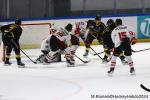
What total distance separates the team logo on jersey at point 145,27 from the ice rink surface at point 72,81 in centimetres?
313

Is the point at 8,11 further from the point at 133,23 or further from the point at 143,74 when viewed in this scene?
the point at 143,74

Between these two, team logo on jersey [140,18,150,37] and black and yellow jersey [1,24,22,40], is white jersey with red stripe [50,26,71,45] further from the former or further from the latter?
team logo on jersey [140,18,150,37]

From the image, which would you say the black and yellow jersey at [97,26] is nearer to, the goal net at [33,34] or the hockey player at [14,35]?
the goal net at [33,34]

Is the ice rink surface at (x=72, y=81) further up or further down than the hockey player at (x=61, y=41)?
further down

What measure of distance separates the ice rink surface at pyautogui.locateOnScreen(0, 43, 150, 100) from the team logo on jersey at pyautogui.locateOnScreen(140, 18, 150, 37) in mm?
3129

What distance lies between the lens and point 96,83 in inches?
287

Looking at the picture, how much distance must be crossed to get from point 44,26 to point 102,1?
320 centimetres

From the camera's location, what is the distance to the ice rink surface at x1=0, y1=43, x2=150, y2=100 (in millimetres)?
6355

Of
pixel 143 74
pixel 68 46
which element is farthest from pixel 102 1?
pixel 143 74

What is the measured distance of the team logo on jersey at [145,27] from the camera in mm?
13389

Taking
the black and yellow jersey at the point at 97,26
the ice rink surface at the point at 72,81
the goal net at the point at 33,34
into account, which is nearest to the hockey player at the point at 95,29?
the black and yellow jersey at the point at 97,26

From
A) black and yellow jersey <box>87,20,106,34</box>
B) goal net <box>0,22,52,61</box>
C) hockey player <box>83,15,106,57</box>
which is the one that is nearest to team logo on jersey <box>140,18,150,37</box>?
goal net <box>0,22,52,61</box>

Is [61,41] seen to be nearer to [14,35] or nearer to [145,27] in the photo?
[14,35]

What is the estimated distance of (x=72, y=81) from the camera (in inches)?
298
